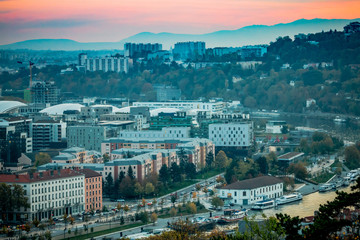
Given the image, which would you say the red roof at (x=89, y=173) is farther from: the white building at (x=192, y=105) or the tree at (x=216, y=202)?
the white building at (x=192, y=105)

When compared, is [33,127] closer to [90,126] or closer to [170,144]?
[90,126]

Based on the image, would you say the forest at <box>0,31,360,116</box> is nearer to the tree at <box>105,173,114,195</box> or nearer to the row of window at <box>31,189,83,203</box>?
the tree at <box>105,173,114,195</box>

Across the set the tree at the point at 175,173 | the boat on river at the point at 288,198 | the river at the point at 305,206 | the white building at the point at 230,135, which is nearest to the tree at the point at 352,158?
the river at the point at 305,206

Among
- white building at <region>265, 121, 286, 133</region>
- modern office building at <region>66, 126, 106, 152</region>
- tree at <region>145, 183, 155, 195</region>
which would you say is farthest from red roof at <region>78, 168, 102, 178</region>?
white building at <region>265, 121, 286, 133</region>

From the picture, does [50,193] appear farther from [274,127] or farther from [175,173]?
[274,127]

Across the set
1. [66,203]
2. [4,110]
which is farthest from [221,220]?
[4,110]

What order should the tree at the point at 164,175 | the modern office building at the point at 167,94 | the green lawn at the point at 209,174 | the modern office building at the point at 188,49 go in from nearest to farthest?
1. the tree at the point at 164,175
2. the green lawn at the point at 209,174
3. the modern office building at the point at 167,94
4. the modern office building at the point at 188,49

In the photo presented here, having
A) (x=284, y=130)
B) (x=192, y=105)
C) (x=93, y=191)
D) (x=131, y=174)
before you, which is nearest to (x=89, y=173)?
(x=93, y=191)
